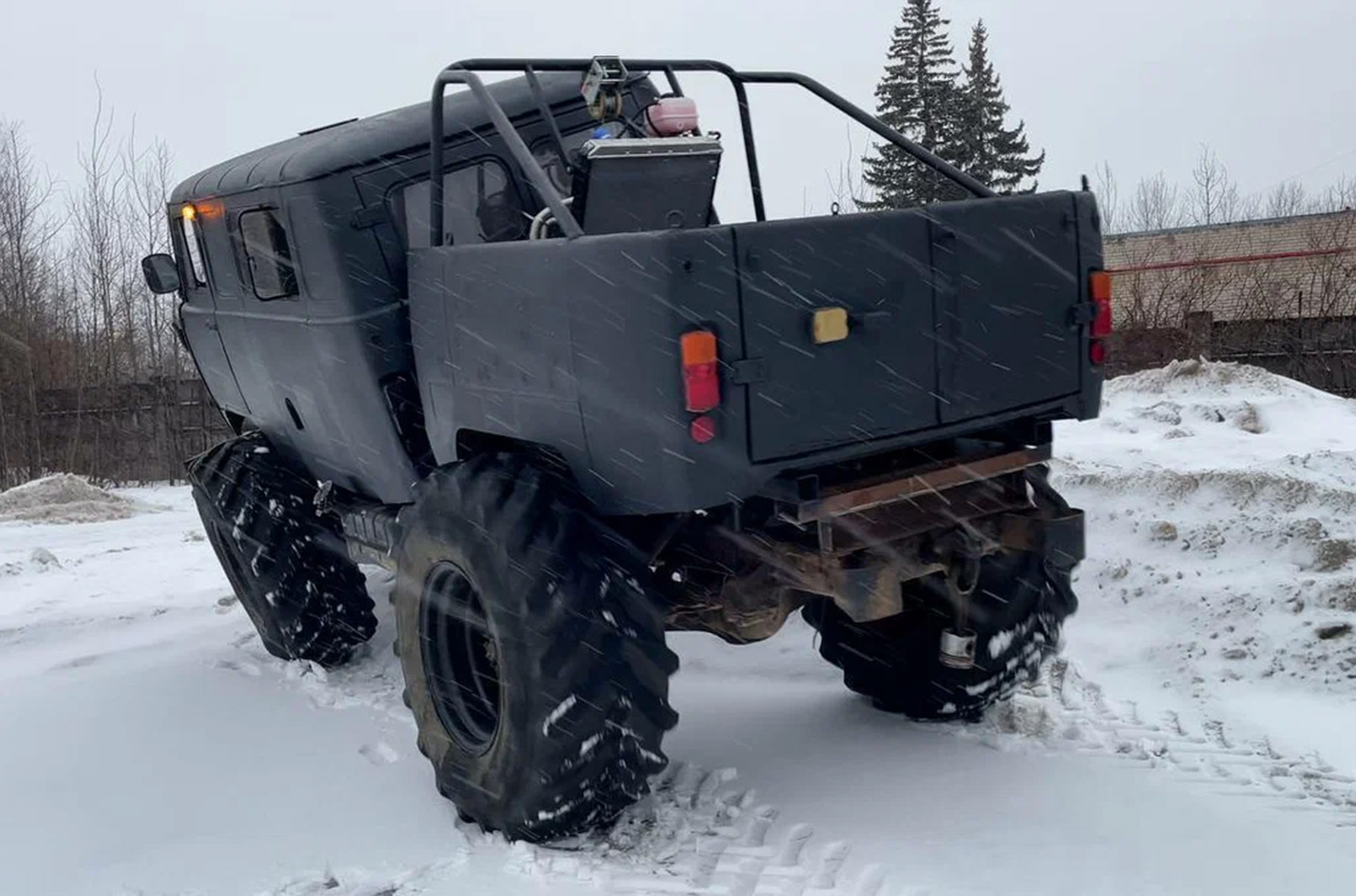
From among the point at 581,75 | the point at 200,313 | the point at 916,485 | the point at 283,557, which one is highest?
the point at 581,75

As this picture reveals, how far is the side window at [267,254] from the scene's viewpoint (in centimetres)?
519

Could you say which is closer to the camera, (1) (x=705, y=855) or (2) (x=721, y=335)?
(2) (x=721, y=335)

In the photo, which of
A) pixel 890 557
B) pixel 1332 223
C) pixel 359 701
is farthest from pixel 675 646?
pixel 1332 223

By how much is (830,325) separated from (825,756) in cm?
189

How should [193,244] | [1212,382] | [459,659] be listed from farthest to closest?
[1212,382]
[193,244]
[459,659]

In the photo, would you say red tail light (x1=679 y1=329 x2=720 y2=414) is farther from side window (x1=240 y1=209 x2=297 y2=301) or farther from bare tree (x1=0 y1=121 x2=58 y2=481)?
bare tree (x1=0 y1=121 x2=58 y2=481)

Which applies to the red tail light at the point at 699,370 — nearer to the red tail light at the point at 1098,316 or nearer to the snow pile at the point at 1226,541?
the red tail light at the point at 1098,316

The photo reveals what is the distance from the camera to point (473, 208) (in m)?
5.13

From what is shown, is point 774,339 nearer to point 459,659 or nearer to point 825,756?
point 459,659

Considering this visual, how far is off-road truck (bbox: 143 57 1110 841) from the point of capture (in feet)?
11.0

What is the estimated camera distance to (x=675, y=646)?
6.08m

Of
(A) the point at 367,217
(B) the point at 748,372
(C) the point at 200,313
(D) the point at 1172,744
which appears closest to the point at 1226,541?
(D) the point at 1172,744

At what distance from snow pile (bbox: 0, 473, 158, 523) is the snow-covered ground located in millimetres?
5129

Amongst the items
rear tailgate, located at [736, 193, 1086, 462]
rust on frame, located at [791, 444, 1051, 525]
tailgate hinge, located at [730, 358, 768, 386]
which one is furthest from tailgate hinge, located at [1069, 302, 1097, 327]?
tailgate hinge, located at [730, 358, 768, 386]
